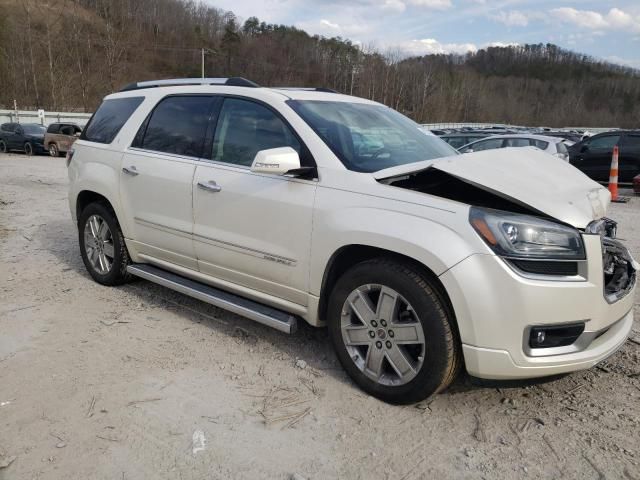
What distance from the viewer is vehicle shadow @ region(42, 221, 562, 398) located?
3172 millimetres

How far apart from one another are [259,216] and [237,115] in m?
0.85

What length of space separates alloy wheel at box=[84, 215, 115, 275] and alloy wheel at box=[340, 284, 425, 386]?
8.91 ft

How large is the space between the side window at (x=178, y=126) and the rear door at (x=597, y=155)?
12.6m

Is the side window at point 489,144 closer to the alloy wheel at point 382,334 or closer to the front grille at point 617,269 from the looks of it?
the front grille at point 617,269

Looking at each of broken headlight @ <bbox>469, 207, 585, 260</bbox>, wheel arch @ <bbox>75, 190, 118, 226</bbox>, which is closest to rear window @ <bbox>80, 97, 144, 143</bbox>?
wheel arch @ <bbox>75, 190, 118, 226</bbox>

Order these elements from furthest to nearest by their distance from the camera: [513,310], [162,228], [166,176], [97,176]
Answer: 1. [97,176]
2. [162,228]
3. [166,176]
4. [513,310]

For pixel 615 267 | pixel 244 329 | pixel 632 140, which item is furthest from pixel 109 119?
pixel 632 140

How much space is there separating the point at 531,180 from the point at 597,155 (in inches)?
501

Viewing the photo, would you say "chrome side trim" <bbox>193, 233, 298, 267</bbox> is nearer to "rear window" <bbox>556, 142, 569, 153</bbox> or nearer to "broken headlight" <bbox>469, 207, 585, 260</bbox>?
"broken headlight" <bbox>469, 207, 585, 260</bbox>

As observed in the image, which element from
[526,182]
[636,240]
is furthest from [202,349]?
[636,240]

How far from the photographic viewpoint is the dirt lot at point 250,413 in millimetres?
2484

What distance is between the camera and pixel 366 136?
3.59m

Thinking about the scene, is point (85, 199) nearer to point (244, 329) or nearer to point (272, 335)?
point (244, 329)

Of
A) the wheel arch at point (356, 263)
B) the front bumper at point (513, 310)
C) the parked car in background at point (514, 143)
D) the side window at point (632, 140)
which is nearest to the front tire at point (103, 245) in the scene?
the wheel arch at point (356, 263)
